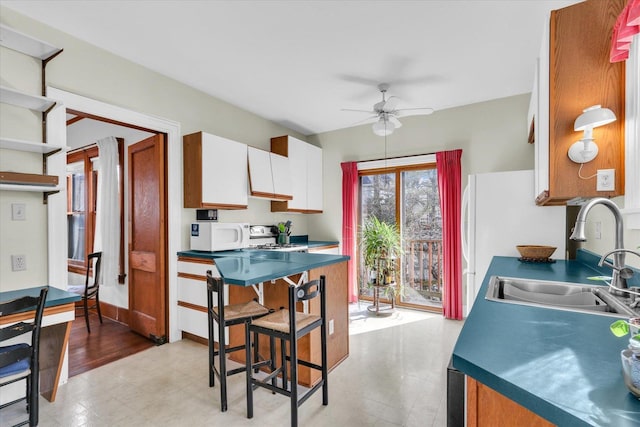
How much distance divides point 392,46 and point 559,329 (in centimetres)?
240

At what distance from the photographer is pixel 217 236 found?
3215 millimetres

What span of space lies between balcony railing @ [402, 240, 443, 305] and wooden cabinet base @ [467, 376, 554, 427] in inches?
142

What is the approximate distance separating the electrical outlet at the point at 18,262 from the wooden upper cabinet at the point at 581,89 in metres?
3.45

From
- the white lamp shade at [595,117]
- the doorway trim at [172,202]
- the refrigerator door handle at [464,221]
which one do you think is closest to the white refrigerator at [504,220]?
the refrigerator door handle at [464,221]

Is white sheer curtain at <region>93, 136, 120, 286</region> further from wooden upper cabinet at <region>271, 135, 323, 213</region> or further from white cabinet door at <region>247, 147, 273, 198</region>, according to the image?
wooden upper cabinet at <region>271, 135, 323, 213</region>

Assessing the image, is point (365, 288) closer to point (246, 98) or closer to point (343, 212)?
point (343, 212)

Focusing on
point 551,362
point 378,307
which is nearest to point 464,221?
point 378,307

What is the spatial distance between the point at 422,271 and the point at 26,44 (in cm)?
456

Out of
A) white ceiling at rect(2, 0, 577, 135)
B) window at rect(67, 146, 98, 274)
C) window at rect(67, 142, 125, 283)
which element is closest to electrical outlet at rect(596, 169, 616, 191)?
white ceiling at rect(2, 0, 577, 135)

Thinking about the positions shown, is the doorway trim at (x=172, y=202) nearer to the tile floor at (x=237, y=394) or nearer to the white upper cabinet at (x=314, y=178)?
the tile floor at (x=237, y=394)

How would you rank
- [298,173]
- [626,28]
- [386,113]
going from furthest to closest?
[298,173] < [386,113] < [626,28]

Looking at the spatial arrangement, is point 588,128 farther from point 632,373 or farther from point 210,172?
point 210,172

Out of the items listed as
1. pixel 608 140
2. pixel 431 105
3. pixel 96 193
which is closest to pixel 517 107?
pixel 431 105

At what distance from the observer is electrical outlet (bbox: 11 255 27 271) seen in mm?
2174
